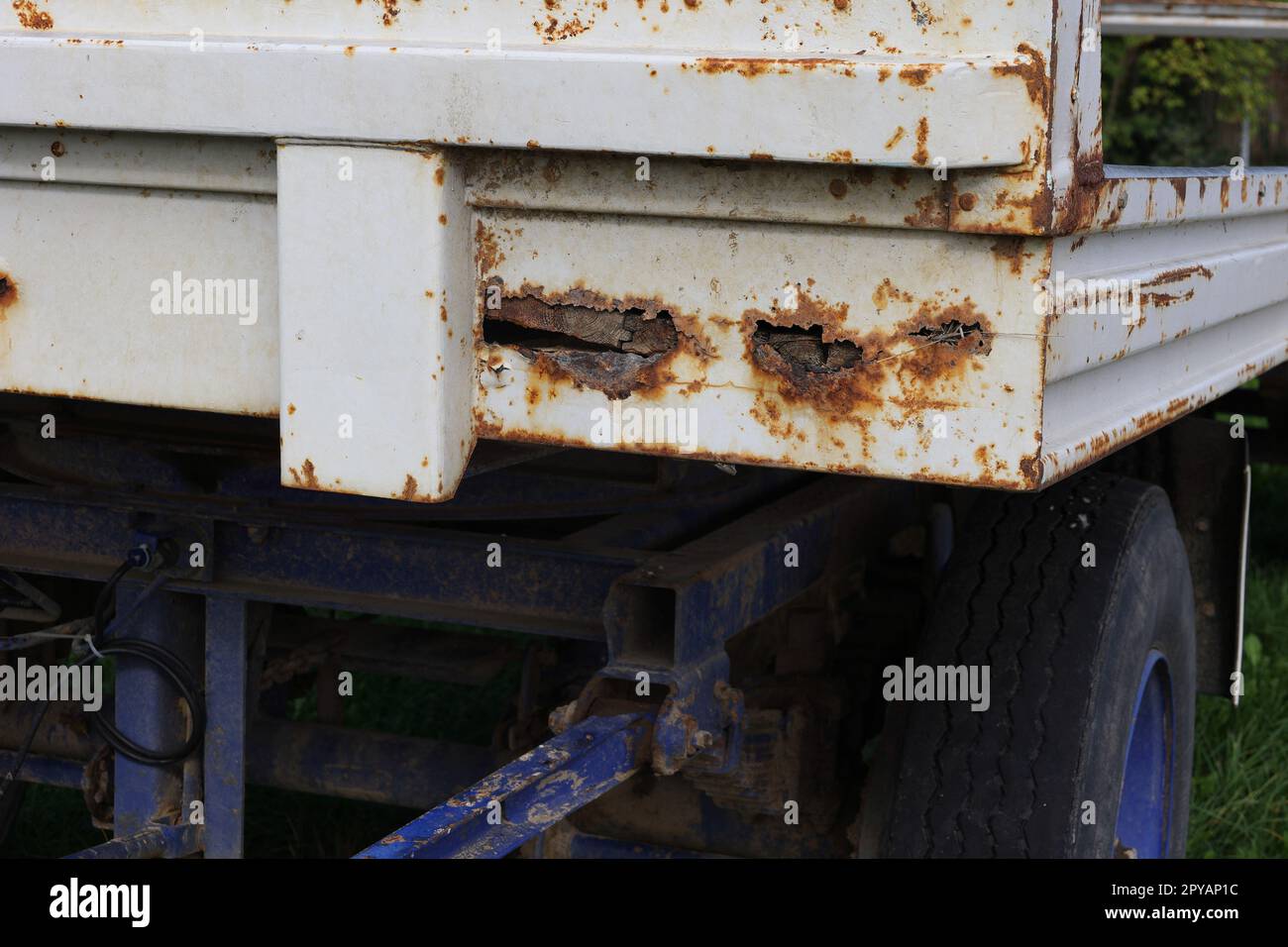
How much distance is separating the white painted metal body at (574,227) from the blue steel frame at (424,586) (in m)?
0.49

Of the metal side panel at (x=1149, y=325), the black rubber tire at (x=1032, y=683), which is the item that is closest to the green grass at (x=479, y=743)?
the black rubber tire at (x=1032, y=683)

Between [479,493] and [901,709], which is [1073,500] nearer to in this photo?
[901,709]

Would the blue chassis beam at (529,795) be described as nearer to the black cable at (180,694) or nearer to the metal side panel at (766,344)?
the metal side panel at (766,344)

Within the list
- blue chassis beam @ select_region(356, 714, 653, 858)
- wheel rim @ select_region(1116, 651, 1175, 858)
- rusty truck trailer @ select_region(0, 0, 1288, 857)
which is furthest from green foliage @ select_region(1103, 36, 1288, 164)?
blue chassis beam @ select_region(356, 714, 653, 858)

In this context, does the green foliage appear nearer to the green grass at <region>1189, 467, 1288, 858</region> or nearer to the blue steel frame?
the green grass at <region>1189, 467, 1288, 858</region>

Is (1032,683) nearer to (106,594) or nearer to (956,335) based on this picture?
(956,335)

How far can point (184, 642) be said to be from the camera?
2277mm

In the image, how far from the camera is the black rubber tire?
2.12 metres

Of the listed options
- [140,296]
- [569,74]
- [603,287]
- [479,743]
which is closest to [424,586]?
[140,296]

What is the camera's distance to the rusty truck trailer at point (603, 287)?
1.33 m

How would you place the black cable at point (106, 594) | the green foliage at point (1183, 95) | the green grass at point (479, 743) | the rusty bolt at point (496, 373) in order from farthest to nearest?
the green foliage at point (1183, 95) → the green grass at point (479, 743) → the black cable at point (106, 594) → the rusty bolt at point (496, 373)

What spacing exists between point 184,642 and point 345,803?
1.48 meters

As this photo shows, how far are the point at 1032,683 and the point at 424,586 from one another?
0.83 m

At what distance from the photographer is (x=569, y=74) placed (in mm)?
1356
